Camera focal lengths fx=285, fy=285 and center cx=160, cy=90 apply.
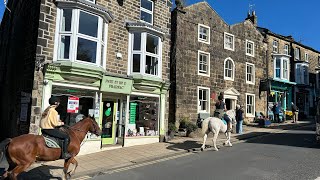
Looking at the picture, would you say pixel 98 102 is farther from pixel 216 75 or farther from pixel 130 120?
pixel 216 75

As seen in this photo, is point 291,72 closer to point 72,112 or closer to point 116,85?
point 116,85

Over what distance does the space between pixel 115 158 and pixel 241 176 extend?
5273 millimetres

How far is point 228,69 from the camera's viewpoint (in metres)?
23.2

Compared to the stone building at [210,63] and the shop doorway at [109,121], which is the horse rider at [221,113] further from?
the stone building at [210,63]

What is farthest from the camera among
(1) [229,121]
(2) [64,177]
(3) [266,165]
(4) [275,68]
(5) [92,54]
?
(4) [275,68]

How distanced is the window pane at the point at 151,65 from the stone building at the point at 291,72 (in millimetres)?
14564

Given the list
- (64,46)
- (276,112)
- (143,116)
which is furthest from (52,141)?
(276,112)

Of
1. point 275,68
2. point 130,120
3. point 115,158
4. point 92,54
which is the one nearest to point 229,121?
point 130,120

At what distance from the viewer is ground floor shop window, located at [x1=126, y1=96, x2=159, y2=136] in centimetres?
1495

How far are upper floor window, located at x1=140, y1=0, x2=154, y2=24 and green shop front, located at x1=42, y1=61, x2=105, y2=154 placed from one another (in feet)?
15.3

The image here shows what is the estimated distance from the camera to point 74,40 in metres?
12.1

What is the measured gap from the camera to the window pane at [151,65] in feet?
50.2

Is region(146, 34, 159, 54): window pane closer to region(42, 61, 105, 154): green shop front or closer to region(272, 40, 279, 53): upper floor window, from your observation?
region(42, 61, 105, 154): green shop front

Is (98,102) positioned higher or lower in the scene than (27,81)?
lower
